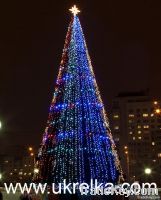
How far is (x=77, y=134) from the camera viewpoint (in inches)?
1415

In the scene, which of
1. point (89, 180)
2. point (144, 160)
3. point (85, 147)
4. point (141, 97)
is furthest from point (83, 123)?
point (141, 97)

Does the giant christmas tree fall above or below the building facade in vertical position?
below

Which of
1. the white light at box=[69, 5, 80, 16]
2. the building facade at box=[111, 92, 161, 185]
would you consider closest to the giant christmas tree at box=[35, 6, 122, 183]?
the white light at box=[69, 5, 80, 16]

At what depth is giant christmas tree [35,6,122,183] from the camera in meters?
35.7

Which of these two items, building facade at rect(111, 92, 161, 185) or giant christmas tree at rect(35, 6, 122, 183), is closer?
giant christmas tree at rect(35, 6, 122, 183)

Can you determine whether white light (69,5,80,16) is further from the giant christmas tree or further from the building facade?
the building facade

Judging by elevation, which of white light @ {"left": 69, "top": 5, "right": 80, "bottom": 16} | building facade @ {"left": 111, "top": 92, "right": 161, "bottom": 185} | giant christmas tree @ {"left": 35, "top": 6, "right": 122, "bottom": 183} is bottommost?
giant christmas tree @ {"left": 35, "top": 6, "right": 122, "bottom": 183}

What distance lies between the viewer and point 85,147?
35906 millimetres

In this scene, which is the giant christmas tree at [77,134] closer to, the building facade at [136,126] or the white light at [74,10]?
Answer: the white light at [74,10]

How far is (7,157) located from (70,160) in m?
118

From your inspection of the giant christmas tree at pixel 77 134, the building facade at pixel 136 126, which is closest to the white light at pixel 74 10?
the giant christmas tree at pixel 77 134

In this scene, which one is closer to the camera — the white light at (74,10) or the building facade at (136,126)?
the white light at (74,10)

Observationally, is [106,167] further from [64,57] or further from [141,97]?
[141,97]

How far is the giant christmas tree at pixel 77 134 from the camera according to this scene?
35.7m
